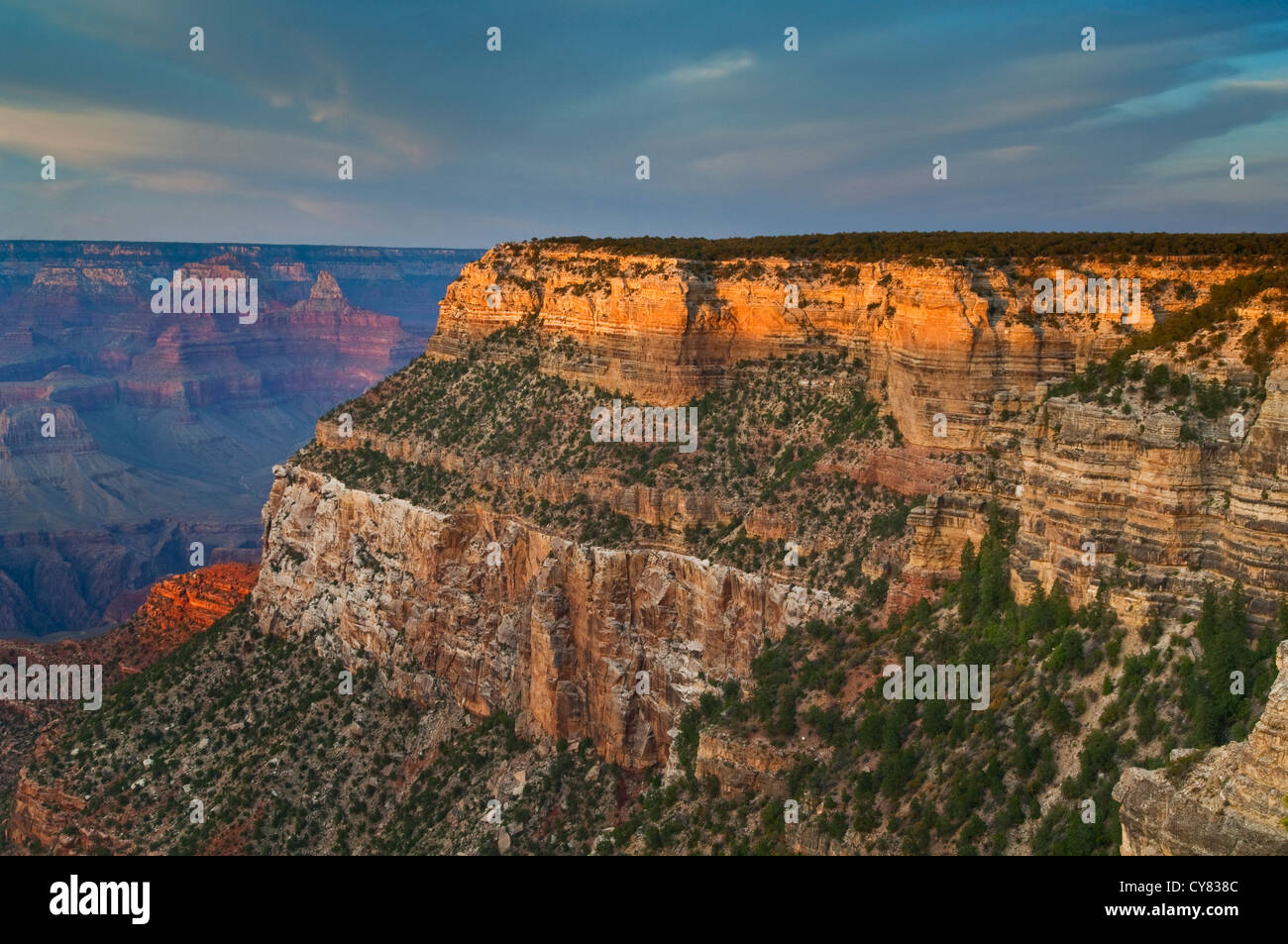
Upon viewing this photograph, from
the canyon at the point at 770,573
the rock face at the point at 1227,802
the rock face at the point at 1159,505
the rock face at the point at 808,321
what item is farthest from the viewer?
the rock face at the point at 808,321

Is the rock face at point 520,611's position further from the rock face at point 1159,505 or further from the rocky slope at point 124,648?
the rock face at point 1159,505

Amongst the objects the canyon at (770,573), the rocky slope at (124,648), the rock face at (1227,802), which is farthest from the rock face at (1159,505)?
the rocky slope at (124,648)

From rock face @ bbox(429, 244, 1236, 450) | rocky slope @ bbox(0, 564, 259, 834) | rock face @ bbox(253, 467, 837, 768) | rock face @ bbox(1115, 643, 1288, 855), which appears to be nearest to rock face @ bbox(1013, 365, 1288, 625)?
rock face @ bbox(1115, 643, 1288, 855)

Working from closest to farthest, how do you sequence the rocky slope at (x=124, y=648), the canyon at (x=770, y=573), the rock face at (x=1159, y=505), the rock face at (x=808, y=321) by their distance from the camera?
1. the rock face at (x=1159, y=505)
2. the canyon at (x=770, y=573)
3. the rock face at (x=808, y=321)
4. the rocky slope at (x=124, y=648)

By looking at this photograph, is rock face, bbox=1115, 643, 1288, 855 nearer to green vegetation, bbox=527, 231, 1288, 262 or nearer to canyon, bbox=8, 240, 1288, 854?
canyon, bbox=8, 240, 1288, 854


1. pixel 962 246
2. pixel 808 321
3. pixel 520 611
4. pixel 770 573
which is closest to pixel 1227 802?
pixel 770 573

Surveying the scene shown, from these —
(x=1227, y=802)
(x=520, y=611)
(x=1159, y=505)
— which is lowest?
(x=520, y=611)

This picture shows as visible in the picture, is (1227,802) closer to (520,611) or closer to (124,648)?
(520,611)
